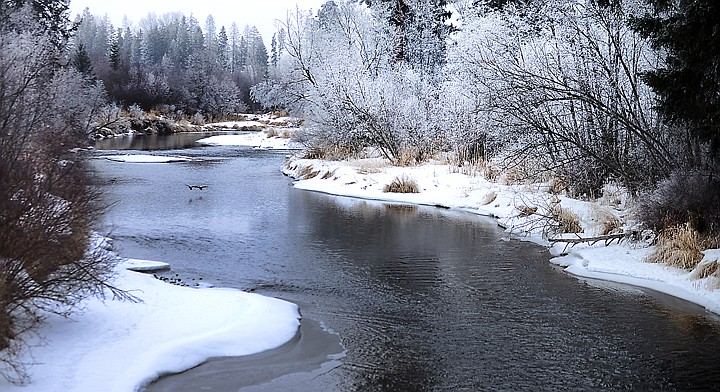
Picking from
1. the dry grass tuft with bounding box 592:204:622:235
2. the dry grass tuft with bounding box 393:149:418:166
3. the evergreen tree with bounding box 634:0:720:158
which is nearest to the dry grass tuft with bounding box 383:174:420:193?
the dry grass tuft with bounding box 393:149:418:166

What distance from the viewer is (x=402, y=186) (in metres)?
19.6

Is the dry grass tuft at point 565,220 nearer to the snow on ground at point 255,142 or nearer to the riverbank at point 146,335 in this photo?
the riverbank at point 146,335

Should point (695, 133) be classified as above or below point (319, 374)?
above

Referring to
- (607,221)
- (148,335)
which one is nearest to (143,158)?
(607,221)

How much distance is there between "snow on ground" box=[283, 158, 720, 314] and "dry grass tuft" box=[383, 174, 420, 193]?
0.49ft

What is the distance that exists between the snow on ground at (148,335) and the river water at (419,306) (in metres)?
0.27

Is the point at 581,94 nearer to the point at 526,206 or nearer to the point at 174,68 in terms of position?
the point at 526,206

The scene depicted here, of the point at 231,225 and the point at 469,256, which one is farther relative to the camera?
the point at 231,225

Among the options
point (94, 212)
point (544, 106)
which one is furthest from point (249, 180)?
point (94, 212)

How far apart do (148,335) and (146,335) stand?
0.02 metres

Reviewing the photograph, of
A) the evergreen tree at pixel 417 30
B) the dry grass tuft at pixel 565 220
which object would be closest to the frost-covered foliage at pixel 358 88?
the evergreen tree at pixel 417 30

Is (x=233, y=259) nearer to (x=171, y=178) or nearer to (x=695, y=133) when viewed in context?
(x=695, y=133)

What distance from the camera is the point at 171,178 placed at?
2377 centimetres

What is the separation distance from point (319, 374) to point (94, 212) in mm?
2907
